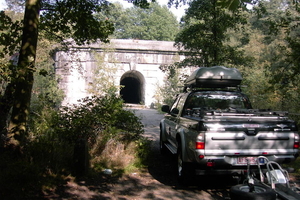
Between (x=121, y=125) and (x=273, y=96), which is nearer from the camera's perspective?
(x=121, y=125)

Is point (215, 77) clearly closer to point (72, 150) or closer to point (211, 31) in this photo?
point (72, 150)

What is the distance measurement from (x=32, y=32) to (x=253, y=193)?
4.88 metres

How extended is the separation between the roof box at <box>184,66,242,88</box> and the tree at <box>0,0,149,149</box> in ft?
8.09

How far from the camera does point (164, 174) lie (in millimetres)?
6137

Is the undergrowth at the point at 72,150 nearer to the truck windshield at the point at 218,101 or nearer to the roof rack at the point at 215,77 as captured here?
the truck windshield at the point at 218,101

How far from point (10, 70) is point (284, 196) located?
442 cm

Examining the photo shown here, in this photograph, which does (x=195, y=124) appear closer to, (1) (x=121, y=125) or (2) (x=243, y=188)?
(2) (x=243, y=188)

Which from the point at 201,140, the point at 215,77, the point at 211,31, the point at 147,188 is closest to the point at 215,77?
the point at 215,77

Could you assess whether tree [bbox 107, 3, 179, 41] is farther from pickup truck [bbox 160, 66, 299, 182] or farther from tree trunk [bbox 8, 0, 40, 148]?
pickup truck [bbox 160, 66, 299, 182]

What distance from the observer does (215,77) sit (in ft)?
22.5

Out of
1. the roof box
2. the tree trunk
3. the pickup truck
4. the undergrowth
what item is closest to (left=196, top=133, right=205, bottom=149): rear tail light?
the pickup truck

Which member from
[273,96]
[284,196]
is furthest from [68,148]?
[273,96]

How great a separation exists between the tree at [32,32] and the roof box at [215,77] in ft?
8.09

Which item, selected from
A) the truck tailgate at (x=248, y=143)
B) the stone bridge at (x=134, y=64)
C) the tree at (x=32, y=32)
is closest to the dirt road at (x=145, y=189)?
the truck tailgate at (x=248, y=143)
